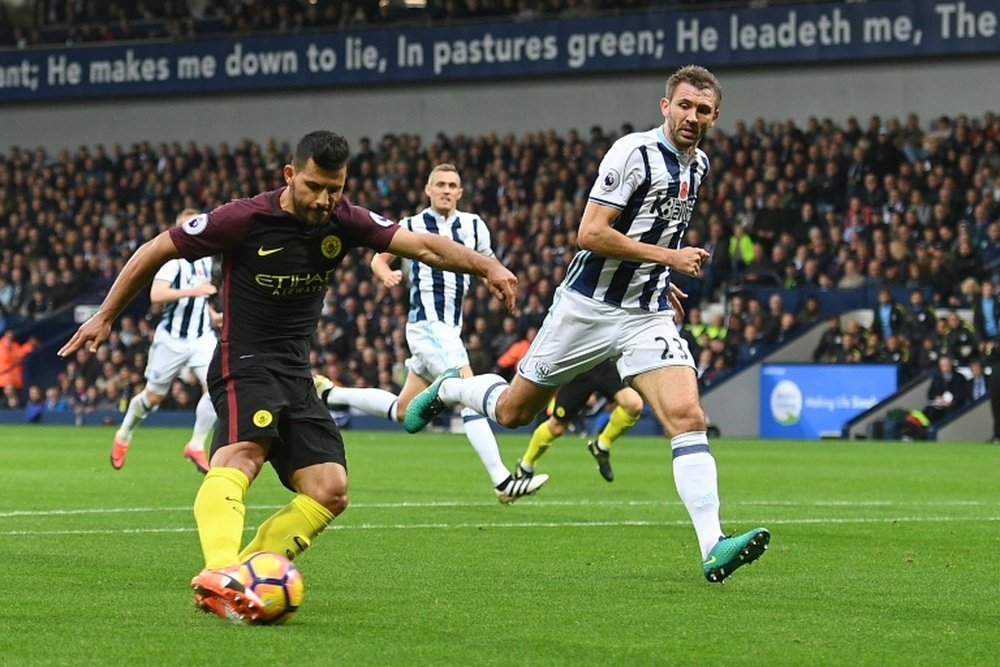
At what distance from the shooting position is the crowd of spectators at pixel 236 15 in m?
37.1

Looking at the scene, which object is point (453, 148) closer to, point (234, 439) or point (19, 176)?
point (19, 176)

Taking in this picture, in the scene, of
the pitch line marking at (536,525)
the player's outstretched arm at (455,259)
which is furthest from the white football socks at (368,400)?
the player's outstretched arm at (455,259)

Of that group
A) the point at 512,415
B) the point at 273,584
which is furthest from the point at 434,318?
the point at 273,584

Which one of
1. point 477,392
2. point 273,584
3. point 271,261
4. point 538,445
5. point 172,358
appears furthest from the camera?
point 172,358

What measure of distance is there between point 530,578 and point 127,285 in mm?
2400

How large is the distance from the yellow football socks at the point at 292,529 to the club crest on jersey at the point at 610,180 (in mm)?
2218

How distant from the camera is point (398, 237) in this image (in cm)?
719

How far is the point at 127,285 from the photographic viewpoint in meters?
6.90

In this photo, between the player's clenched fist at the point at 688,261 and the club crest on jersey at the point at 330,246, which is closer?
the club crest on jersey at the point at 330,246

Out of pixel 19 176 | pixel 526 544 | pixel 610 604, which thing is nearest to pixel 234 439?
pixel 610 604

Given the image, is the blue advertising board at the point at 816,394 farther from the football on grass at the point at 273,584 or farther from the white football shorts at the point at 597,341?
the football on grass at the point at 273,584

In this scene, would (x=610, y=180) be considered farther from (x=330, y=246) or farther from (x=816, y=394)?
(x=816, y=394)

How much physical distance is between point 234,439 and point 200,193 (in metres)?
33.6

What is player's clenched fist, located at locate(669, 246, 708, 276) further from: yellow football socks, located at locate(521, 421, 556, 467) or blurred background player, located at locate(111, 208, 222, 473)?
blurred background player, located at locate(111, 208, 222, 473)
